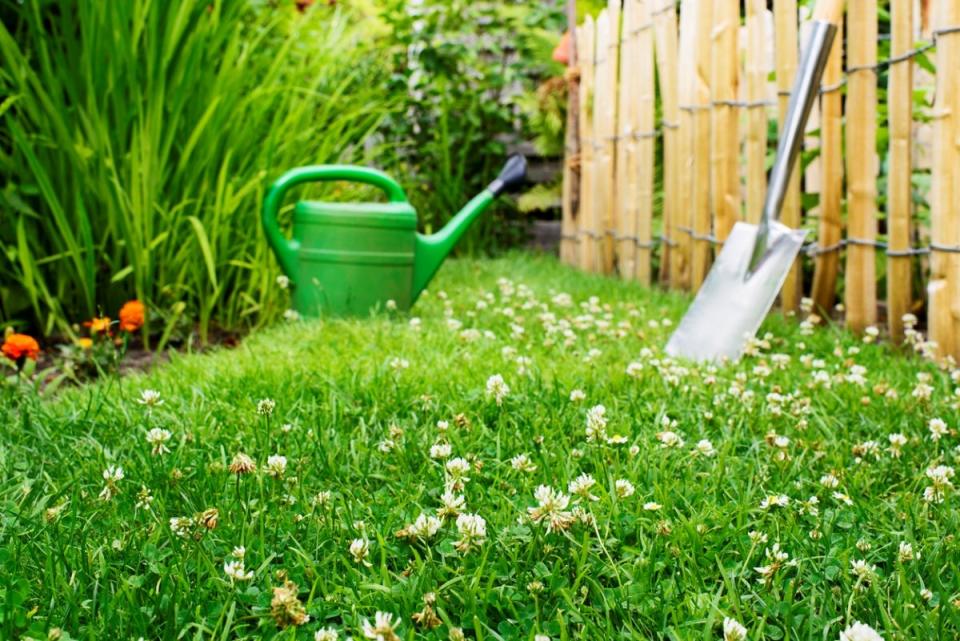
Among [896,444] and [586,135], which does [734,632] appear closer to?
[896,444]

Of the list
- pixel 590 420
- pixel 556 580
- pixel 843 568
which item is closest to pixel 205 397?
pixel 590 420

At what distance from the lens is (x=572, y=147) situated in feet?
17.8

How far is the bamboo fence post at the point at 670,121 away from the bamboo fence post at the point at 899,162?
1.25 metres

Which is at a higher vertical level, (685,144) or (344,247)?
(685,144)

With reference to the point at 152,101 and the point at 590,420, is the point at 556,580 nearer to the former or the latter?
the point at 590,420

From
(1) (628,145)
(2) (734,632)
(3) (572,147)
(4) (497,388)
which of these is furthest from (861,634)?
(3) (572,147)

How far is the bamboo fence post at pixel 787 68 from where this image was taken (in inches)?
118

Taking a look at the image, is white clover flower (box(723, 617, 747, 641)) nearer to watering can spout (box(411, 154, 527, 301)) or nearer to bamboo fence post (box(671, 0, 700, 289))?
watering can spout (box(411, 154, 527, 301))

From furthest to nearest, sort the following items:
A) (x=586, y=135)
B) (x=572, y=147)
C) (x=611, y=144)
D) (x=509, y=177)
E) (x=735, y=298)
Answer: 1. (x=572, y=147)
2. (x=586, y=135)
3. (x=611, y=144)
4. (x=509, y=177)
5. (x=735, y=298)

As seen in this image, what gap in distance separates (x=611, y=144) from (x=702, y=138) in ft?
3.67

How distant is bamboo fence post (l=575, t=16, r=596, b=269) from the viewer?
16.5ft

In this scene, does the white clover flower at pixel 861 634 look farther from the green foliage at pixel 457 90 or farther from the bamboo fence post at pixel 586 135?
the green foliage at pixel 457 90

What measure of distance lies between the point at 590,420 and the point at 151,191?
6.27 feet

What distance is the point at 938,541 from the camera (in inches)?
47.6
